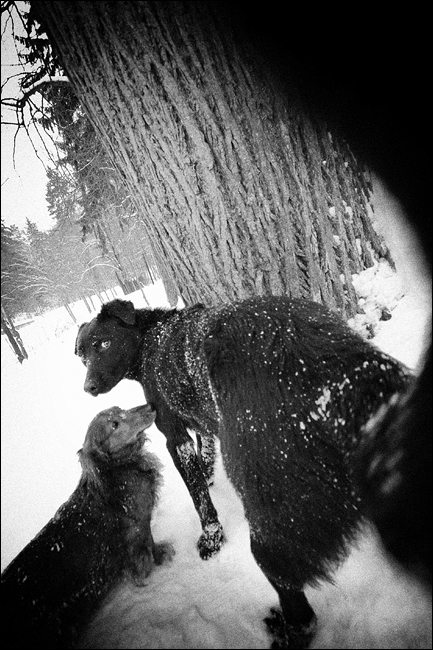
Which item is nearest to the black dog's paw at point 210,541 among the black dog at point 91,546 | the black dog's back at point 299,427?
the black dog at point 91,546

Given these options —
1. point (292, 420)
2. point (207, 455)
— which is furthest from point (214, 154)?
point (207, 455)

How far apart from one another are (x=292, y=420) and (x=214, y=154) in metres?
2.00

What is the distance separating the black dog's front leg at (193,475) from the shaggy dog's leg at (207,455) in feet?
1.94

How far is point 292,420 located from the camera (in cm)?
127

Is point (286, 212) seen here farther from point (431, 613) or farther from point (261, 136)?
point (431, 613)

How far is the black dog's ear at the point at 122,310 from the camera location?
2.34 metres

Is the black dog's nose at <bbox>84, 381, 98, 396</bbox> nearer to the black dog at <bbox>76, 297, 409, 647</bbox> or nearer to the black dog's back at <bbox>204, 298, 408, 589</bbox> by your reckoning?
the black dog at <bbox>76, 297, 409, 647</bbox>

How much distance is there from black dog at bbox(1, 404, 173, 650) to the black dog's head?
16.1 inches

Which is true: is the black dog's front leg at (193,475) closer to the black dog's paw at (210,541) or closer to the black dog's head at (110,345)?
the black dog's paw at (210,541)

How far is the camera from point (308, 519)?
129 cm

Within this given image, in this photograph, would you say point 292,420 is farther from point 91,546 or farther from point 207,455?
point 91,546

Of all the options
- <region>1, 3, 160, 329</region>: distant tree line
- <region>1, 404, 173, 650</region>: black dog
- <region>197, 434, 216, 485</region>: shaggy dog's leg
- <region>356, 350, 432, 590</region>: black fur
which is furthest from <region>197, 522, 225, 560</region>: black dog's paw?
<region>1, 3, 160, 329</region>: distant tree line

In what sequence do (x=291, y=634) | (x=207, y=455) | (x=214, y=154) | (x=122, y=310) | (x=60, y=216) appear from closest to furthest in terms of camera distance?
(x=291, y=634) < (x=214, y=154) < (x=122, y=310) < (x=207, y=455) < (x=60, y=216)

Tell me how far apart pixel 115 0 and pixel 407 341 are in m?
3.10
